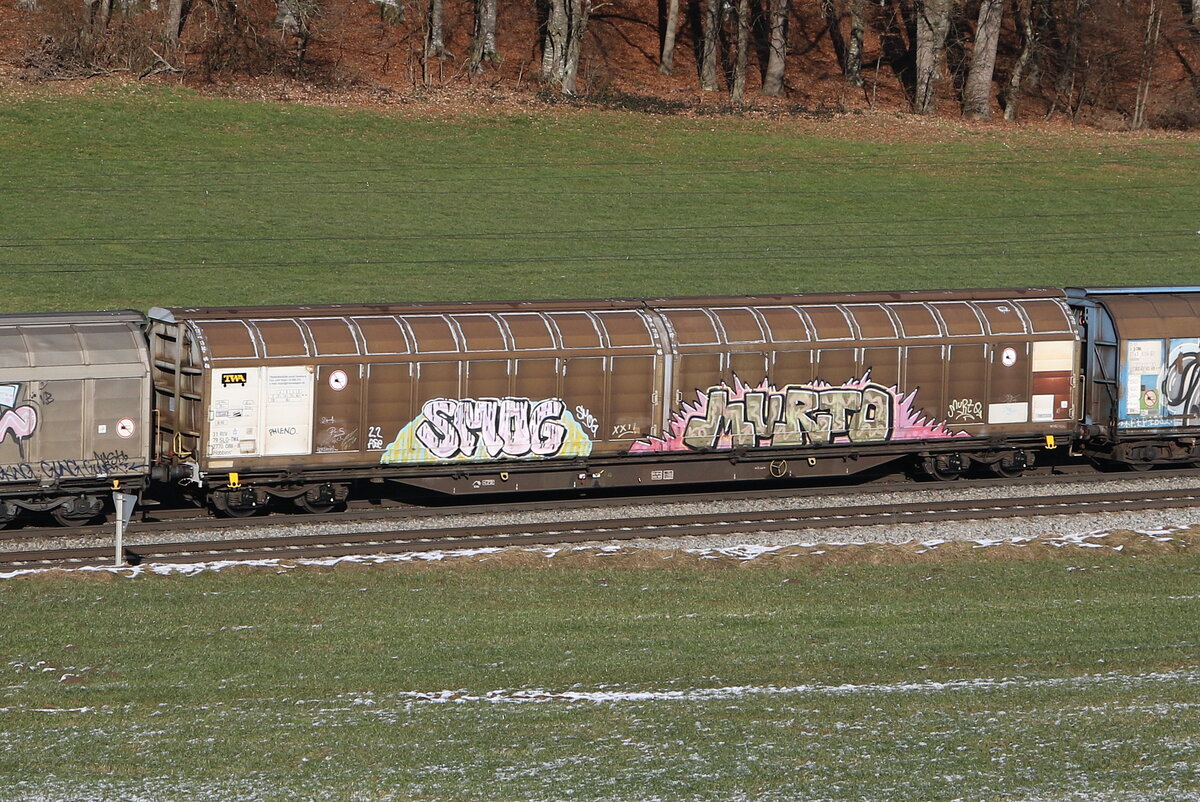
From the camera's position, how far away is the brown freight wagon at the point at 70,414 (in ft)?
76.5

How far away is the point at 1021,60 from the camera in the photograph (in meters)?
69.1

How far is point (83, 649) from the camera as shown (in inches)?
678

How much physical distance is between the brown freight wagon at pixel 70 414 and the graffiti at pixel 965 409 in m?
14.5

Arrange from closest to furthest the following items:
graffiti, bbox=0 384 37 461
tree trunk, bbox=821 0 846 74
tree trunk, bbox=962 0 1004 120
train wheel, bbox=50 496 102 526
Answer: graffiti, bbox=0 384 37 461, train wheel, bbox=50 496 102 526, tree trunk, bbox=962 0 1004 120, tree trunk, bbox=821 0 846 74

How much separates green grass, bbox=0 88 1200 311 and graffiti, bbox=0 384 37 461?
15339 millimetres

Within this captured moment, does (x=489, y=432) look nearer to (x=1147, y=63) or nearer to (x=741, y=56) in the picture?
(x=741, y=56)

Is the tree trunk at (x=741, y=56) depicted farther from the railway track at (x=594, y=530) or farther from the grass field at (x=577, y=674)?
the railway track at (x=594, y=530)

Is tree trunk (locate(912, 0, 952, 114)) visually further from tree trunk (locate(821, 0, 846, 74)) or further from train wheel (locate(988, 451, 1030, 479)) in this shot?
train wheel (locate(988, 451, 1030, 479))

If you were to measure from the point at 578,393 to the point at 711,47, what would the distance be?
4338 centimetres

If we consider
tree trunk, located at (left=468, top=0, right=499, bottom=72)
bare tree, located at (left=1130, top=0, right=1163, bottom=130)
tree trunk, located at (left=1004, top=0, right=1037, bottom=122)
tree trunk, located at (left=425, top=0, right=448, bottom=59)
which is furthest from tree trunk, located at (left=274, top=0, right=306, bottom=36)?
bare tree, located at (left=1130, top=0, right=1163, bottom=130)

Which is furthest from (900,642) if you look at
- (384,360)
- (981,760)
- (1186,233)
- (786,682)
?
(1186,233)

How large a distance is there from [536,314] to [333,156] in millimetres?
29258

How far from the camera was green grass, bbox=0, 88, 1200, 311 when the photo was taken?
43.0 m

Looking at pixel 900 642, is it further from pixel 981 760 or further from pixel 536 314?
pixel 536 314
